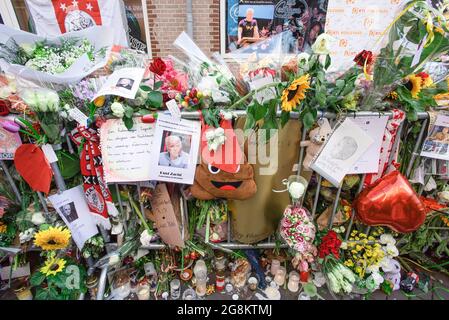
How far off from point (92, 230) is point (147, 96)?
1.04 meters

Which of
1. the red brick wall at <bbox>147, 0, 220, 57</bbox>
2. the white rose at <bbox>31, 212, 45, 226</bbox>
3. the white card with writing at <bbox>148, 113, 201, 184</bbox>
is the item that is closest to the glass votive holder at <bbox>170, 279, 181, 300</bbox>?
the white card with writing at <bbox>148, 113, 201, 184</bbox>

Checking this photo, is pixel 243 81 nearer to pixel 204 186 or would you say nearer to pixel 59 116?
pixel 204 186

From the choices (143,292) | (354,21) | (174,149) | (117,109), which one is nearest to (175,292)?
(143,292)

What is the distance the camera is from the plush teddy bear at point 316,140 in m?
1.59

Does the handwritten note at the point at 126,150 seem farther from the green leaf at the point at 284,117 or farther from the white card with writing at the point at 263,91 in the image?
the green leaf at the point at 284,117

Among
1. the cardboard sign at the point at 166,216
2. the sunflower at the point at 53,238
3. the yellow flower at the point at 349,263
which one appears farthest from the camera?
the yellow flower at the point at 349,263

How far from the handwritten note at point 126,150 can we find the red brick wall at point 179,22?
315cm

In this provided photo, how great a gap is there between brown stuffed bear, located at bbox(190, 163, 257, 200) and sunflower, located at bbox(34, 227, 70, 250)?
894 millimetres

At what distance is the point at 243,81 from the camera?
169 cm

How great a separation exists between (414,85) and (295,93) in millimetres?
720

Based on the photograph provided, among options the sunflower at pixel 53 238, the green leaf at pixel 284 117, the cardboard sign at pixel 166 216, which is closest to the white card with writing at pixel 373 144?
the green leaf at pixel 284 117

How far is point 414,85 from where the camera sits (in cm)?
151

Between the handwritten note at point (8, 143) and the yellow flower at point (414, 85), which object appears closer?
the yellow flower at point (414, 85)

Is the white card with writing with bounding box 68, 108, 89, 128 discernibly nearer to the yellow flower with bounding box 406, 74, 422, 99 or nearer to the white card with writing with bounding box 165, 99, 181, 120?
the white card with writing with bounding box 165, 99, 181, 120
